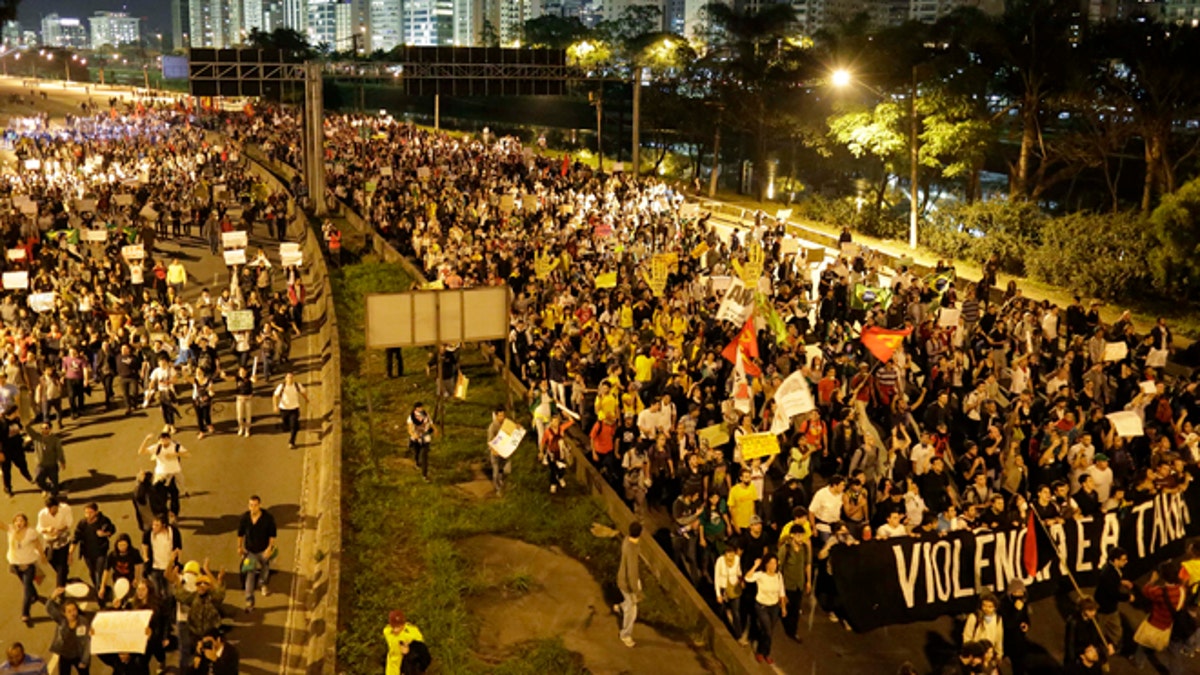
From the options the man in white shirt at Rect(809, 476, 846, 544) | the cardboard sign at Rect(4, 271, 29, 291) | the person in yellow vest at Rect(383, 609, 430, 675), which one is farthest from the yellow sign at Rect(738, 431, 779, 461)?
the cardboard sign at Rect(4, 271, 29, 291)

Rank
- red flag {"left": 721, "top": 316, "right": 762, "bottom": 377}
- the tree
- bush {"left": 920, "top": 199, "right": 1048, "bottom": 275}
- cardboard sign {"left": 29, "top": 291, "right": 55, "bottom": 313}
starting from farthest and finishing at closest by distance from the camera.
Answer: the tree < bush {"left": 920, "top": 199, "right": 1048, "bottom": 275} < cardboard sign {"left": 29, "top": 291, "right": 55, "bottom": 313} < red flag {"left": 721, "top": 316, "right": 762, "bottom": 377}

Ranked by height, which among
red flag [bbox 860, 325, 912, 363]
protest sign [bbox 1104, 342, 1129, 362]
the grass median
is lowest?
the grass median

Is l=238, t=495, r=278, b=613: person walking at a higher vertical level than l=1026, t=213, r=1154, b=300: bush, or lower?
lower

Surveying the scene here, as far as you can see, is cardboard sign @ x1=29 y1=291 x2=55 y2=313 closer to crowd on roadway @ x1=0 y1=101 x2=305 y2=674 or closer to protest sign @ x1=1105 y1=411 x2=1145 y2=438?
crowd on roadway @ x1=0 y1=101 x2=305 y2=674

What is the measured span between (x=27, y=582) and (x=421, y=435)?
5324mm

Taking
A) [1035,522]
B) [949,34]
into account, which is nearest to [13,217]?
[1035,522]

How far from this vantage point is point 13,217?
31.0 meters

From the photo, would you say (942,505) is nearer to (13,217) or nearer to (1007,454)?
(1007,454)

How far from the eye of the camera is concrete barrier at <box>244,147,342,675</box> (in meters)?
11.1

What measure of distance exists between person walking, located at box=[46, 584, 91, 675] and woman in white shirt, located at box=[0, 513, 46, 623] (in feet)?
4.75

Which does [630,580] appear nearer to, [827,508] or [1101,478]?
[827,508]

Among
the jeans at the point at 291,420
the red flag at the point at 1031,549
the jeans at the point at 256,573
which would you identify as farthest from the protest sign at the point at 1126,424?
the jeans at the point at 291,420

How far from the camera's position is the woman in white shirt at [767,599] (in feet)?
34.0

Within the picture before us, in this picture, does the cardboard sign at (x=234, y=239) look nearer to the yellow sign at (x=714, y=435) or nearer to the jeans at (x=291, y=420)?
the jeans at (x=291, y=420)
